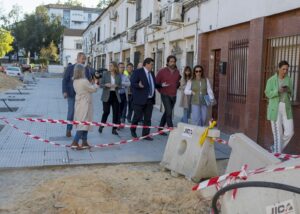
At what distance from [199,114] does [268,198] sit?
20.1 ft

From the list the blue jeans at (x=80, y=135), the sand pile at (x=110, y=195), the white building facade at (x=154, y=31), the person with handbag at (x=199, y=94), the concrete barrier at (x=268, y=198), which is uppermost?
the white building facade at (x=154, y=31)

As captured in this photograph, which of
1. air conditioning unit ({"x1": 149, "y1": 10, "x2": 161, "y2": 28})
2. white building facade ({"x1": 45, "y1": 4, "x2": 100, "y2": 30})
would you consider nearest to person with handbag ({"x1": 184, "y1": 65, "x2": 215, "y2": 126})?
air conditioning unit ({"x1": 149, "y1": 10, "x2": 161, "y2": 28})

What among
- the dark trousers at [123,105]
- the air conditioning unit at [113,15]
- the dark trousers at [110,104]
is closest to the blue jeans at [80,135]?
the dark trousers at [110,104]

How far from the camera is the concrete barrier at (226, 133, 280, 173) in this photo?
4429mm

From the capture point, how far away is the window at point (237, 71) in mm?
9666

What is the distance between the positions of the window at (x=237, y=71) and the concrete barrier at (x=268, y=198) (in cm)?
634

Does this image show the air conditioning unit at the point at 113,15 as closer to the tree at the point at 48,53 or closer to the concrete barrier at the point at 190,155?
the concrete barrier at the point at 190,155

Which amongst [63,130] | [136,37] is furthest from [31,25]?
[63,130]

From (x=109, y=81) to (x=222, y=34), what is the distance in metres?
3.20

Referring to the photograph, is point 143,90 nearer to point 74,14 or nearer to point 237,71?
point 237,71

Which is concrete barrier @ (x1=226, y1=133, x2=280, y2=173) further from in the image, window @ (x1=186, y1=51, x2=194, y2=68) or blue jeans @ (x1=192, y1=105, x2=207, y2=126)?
window @ (x1=186, y1=51, x2=194, y2=68)

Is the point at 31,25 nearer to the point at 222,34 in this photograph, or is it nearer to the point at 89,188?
the point at 222,34

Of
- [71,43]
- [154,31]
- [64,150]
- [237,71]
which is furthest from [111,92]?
[71,43]

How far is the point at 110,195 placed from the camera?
527 centimetres
